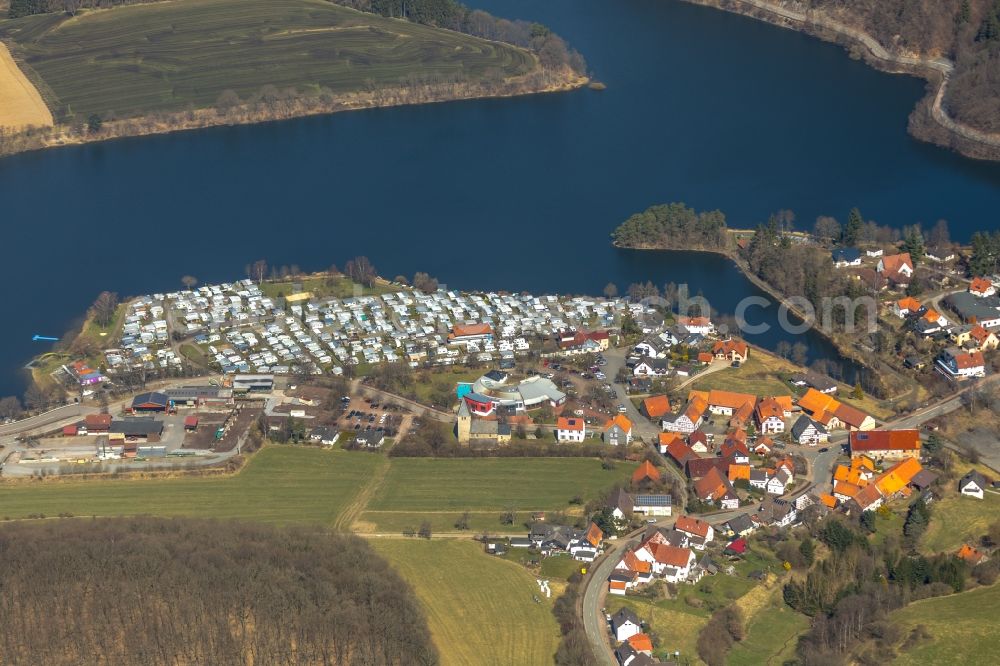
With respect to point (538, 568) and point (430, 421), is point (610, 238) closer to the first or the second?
point (430, 421)

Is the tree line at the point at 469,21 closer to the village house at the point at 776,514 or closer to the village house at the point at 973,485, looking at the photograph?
the village house at the point at 973,485

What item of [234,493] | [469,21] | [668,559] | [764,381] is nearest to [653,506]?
[668,559]

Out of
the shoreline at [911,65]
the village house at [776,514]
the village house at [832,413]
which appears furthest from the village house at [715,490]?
the shoreline at [911,65]

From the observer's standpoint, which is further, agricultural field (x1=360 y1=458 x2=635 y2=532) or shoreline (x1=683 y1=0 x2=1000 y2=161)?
shoreline (x1=683 y1=0 x2=1000 y2=161)

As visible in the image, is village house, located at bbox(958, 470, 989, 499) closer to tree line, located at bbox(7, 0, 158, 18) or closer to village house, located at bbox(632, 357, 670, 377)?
village house, located at bbox(632, 357, 670, 377)

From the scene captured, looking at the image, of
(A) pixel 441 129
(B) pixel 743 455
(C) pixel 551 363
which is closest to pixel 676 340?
(C) pixel 551 363

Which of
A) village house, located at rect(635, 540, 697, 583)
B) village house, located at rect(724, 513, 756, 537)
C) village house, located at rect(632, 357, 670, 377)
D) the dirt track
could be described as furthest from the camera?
the dirt track

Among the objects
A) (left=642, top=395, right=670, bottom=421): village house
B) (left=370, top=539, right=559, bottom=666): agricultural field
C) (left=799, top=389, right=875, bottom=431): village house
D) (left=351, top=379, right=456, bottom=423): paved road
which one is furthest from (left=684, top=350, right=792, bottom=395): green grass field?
Answer: (left=370, top=539, right=559, bottom=666): agricultural field
